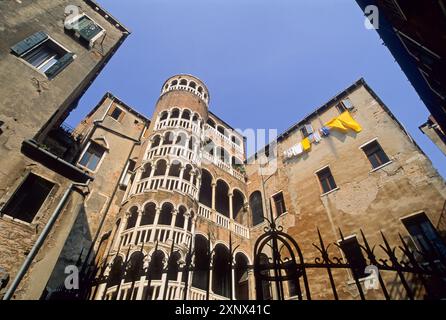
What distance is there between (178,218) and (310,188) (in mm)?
9063

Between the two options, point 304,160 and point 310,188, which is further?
point 304,160

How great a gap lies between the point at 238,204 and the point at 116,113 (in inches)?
509

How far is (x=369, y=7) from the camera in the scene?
29.6 ft

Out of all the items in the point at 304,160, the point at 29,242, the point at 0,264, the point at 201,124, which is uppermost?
the point at 201,124

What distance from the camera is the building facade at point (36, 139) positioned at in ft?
25.4

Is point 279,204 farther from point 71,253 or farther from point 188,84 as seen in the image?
point 188,84

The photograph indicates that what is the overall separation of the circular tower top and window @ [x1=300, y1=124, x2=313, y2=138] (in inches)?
376

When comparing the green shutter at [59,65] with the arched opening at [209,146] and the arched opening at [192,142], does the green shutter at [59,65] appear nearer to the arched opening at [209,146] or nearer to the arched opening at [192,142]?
the arched opening at [192,142]

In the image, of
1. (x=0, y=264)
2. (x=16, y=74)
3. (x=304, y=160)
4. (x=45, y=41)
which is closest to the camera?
(x=0, y=264)

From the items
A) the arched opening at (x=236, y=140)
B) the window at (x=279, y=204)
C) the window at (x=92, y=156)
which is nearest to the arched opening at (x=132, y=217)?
the window at (x=92, y=156)

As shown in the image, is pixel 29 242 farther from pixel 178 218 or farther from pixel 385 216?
pixel 385 216

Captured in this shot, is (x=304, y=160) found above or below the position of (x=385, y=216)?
above

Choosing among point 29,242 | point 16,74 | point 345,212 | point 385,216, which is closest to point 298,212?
point 345,212

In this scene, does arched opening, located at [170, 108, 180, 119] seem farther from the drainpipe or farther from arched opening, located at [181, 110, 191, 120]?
the drainpipe
